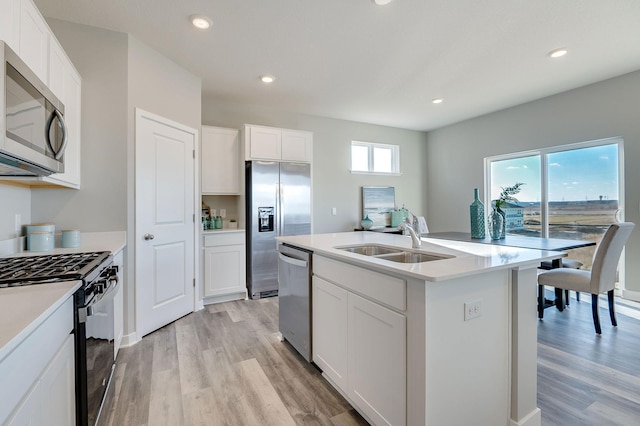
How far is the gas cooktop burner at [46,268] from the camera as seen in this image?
1.23 m

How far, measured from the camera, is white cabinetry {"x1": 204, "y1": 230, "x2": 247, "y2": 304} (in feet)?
12.1

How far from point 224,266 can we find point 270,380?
1.99 meters

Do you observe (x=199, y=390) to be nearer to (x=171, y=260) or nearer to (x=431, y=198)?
(x=171, y=260)

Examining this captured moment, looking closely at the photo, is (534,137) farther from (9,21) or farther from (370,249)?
(9,21)


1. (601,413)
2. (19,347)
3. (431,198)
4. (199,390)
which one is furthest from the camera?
(431,198)

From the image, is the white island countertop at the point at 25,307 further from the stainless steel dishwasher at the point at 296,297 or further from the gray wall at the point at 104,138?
the gray wall at the point at 104,138

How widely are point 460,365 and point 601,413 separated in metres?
1.18

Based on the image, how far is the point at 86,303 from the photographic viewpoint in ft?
4.30

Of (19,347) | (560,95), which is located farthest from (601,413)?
(560,95)

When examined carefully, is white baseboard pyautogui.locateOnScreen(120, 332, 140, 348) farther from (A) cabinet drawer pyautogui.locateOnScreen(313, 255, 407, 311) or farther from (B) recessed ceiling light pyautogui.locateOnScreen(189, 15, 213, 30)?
(B) recessed ceiling light pyautogui.locateOnScreen(189, 15, 213, 30)

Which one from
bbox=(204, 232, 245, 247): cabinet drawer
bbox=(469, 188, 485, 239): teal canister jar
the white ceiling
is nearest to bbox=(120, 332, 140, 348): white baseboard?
bbox=(204, 232, 245, 247): cabinet drawer

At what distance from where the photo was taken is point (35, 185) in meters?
2.29

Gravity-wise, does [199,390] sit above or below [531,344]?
below

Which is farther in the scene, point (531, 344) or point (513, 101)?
point (513, 101)
